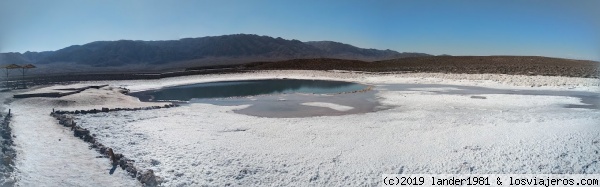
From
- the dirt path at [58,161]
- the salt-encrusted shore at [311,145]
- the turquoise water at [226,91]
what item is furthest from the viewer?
the turquoise water at [226,91]

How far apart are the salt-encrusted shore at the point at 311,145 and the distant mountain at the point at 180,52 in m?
78.0

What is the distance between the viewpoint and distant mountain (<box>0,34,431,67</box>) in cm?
9175

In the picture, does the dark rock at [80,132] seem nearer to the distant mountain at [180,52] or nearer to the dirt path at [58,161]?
the dirt path at [58,161]

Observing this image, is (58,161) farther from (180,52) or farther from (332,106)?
(180,52)

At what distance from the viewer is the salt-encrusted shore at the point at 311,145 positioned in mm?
6211

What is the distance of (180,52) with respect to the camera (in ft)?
338

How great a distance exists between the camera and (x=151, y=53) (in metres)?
98.8

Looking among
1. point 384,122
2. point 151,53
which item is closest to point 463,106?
point 384,122

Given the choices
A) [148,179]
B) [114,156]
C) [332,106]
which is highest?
[332,106]

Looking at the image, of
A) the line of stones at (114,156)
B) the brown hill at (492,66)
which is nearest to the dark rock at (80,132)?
the line of stones at (114,156)

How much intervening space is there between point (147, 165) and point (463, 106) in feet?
32.8

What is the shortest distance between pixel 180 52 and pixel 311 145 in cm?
10150

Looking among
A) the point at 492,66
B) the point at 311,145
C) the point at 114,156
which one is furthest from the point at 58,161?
the point at 492,66

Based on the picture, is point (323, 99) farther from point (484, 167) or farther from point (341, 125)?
point (484, 167)
